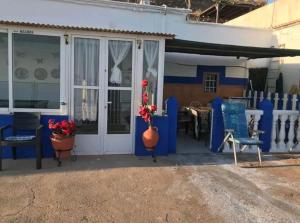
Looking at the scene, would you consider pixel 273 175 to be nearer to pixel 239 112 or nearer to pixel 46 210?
pixel 239 112

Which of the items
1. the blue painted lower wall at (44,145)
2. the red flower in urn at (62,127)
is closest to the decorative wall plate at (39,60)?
the blue painted lower wall at (44,145)

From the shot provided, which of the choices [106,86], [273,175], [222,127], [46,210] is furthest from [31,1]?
[273,175]

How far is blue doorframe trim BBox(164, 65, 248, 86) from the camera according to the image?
38.8 ft

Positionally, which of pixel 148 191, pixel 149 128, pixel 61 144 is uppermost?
pixel 149 128

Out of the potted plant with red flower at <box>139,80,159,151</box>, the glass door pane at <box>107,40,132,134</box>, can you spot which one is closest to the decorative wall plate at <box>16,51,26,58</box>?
the glass door pane at <box>107,40,132,134</box>

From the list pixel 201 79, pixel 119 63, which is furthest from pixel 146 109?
pixel 201 79

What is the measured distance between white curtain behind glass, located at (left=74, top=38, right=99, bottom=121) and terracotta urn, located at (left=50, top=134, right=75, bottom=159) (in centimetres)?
69

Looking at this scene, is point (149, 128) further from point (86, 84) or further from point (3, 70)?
point (3, 70)

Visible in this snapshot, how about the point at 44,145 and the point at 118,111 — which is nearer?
the point at 44,145

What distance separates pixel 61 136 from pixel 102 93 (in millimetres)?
1250

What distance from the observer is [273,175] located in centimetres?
576

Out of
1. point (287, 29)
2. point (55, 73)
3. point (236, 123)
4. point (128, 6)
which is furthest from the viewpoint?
point (287, 29)

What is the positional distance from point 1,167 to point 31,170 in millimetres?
531

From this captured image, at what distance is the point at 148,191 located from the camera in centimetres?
480
